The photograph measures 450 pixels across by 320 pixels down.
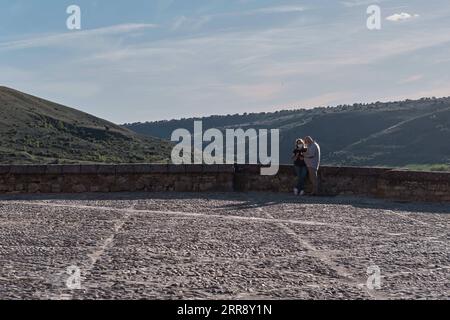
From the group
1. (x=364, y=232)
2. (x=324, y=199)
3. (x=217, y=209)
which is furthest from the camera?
(x=324, y=199)

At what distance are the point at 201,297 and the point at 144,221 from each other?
4985mm

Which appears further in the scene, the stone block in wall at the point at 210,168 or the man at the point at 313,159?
the stone block in wall at the point at 210,168

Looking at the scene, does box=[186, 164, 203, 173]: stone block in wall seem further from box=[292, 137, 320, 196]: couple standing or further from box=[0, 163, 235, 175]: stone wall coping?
box=[292, 137, 320, 196]: couple standing

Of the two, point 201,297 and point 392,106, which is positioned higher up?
point 392,106

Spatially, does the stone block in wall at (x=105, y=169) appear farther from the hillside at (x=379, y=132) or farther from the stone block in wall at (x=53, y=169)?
the hillside at (x=379, y=132)

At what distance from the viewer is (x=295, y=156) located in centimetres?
1461

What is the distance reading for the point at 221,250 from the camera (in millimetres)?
7375

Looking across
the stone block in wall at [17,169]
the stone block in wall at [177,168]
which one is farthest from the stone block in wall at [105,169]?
the stone block in wall at [17,169]

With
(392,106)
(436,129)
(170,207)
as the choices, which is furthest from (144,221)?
(392,106)

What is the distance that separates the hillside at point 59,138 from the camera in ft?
200

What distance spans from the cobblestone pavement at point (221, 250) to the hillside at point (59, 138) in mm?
45979
